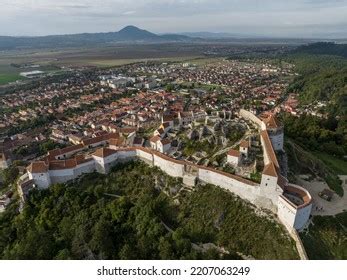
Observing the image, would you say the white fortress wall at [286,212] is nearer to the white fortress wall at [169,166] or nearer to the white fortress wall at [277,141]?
the white fortress wall at [277,141]

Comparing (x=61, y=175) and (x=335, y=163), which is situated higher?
(x=61, y=175)

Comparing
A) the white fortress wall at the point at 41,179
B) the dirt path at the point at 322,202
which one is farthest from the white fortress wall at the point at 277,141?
the white fortress wall at the point at 41,179

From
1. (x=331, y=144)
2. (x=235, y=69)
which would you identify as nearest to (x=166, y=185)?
(x=331, y=144)

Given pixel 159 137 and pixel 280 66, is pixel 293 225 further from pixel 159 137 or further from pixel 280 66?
pixel 280 66

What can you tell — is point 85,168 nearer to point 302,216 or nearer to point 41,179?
point 41,179

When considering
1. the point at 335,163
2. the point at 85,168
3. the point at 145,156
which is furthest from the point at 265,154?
the point at 85,168

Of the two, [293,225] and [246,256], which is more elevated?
[293,225]

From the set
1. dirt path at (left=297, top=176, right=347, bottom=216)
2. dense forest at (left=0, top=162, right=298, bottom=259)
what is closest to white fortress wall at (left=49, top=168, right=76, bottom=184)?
dense forest at (left=0, top=162, right=298, bottom=259)
